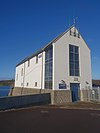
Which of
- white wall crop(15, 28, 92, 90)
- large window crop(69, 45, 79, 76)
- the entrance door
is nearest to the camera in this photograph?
white wall crop(15, 28, 92, 90)

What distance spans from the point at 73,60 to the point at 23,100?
10.2 meters

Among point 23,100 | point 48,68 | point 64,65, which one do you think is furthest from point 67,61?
point 23,100

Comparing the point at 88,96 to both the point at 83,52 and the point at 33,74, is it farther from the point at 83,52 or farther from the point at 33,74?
the point at 33,74

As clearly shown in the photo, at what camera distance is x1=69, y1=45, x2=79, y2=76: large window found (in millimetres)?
22766

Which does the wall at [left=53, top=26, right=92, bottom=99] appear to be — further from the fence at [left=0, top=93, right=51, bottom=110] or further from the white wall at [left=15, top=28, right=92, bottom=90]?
the fence at [left=0, top=93, right=51, bottom=110]

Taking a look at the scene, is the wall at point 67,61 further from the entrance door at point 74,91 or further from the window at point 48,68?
the window at point 48,68

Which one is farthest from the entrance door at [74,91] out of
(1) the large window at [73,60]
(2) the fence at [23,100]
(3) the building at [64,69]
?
(2) the fence at [23,100]

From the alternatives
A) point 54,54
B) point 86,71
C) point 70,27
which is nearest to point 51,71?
point 54,54

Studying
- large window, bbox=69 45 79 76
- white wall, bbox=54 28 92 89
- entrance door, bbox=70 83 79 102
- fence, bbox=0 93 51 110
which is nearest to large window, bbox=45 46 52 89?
white wall, bbox=54 28 92 89

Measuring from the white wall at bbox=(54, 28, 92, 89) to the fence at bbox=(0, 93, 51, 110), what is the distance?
7.36ft

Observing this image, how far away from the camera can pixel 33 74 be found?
27.1 m

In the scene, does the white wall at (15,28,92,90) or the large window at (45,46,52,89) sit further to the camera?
the large window at (45,46,52,89)

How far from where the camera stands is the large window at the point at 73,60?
Result: 22766mm

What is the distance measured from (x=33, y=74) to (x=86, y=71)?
947 centimetres
